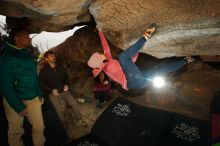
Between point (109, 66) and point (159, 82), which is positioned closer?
point (109, 66)

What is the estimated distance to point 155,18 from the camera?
4.26 meters

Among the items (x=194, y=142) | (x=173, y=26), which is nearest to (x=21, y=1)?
(x=173, y=26)

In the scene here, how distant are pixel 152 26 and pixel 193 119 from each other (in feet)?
9.17

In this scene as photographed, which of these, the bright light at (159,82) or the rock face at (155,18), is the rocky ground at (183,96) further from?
the rock face at (155,18)

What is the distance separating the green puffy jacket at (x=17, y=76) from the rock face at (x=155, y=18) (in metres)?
1.00

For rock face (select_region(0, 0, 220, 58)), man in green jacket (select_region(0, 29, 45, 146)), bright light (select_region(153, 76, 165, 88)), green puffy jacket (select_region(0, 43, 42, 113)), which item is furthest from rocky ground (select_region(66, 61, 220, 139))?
rock face (select_region(0, 0, 220, 58))

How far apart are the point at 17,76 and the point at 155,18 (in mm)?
2347

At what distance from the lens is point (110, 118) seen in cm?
644

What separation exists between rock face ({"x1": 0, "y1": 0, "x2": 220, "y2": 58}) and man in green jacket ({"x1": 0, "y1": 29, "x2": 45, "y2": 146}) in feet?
2.89

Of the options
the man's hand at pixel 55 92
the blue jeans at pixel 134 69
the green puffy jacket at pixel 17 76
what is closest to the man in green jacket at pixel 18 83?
the green puffy jacket at pixel 17 76

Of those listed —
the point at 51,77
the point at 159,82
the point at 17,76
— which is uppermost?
the point at 17,76

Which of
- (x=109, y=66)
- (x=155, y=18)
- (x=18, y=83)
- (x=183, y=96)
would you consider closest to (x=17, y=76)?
(x=18, y=83)

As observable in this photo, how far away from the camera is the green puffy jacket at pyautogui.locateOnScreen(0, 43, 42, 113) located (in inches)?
157

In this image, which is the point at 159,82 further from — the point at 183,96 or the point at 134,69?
the point at 134,69
